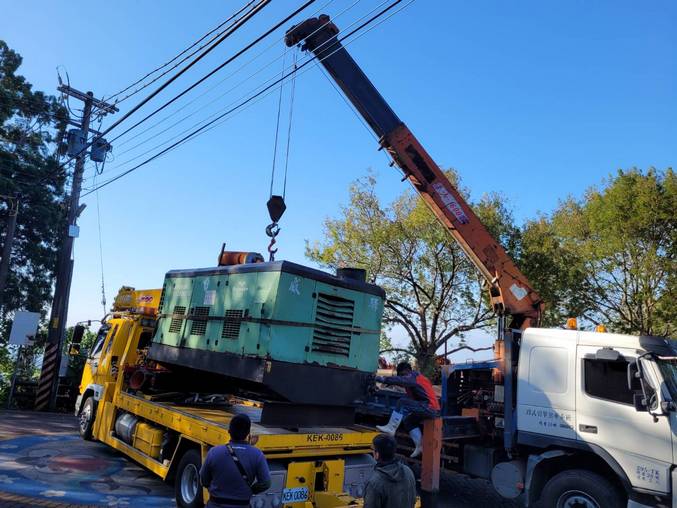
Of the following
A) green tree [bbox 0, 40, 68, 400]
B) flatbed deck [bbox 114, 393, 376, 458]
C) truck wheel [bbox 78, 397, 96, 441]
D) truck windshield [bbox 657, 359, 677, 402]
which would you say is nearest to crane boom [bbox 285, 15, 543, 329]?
truck windshield [bbox 657, 359, 677, 402]

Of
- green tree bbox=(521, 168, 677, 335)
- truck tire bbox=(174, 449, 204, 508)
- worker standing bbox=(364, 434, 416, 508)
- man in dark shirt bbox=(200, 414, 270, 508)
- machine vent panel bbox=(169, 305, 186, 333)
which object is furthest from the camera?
green tree bbox=(521, 168, 677, 335)

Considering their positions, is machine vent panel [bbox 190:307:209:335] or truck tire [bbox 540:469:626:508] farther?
machine vent panel [bbox 190:307:209:335]

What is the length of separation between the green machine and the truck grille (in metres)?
0.01

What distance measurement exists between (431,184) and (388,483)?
817 cm

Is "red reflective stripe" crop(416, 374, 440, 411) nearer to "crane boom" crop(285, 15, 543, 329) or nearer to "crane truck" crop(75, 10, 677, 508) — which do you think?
"crane truck" crop(75, 10, 677, 508)

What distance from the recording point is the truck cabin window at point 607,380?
22.0ft

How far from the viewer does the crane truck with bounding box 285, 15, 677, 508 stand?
6.25m

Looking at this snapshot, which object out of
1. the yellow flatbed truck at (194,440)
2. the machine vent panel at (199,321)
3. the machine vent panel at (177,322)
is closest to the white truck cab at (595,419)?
the yellow flatbed truck at (194,440)

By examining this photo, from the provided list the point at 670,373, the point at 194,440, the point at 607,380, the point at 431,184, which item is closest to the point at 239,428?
the point at 194,440

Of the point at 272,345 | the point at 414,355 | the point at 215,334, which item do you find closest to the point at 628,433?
the point at 272,345

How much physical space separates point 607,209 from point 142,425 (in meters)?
19.5

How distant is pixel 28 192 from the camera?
2077cm

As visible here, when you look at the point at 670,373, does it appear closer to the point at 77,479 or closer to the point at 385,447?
the point at 385,447

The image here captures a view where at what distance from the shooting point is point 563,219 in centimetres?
2388
